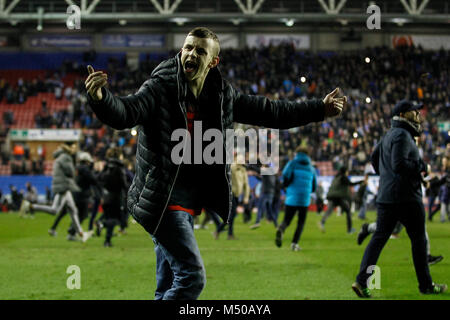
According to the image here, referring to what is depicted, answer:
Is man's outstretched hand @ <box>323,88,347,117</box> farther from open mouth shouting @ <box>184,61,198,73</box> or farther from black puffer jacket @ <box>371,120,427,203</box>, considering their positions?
black puffer jacket @ <box>371,120,427,203</box>

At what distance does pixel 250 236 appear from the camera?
16.9 meters

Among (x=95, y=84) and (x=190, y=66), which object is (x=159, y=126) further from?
(x=95, y=84)

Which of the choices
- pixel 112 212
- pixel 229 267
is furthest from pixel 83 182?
pixel 229 267

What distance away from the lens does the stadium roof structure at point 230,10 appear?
118ft

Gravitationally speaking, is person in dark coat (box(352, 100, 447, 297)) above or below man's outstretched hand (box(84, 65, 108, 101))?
below

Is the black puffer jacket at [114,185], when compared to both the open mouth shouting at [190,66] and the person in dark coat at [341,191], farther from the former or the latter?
the open mouth shouting at [190,66]

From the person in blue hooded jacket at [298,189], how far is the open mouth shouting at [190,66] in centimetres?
895

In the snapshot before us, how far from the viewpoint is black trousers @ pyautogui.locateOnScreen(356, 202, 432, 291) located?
26.1 feet

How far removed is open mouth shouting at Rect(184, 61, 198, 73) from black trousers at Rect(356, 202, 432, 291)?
13.2 ft

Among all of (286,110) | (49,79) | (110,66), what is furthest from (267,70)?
(286,110)

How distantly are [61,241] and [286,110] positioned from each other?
442 inches

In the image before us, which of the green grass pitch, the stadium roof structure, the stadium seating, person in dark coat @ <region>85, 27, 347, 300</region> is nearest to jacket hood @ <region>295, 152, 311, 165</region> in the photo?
the green grass pitch

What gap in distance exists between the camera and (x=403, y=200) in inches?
313
